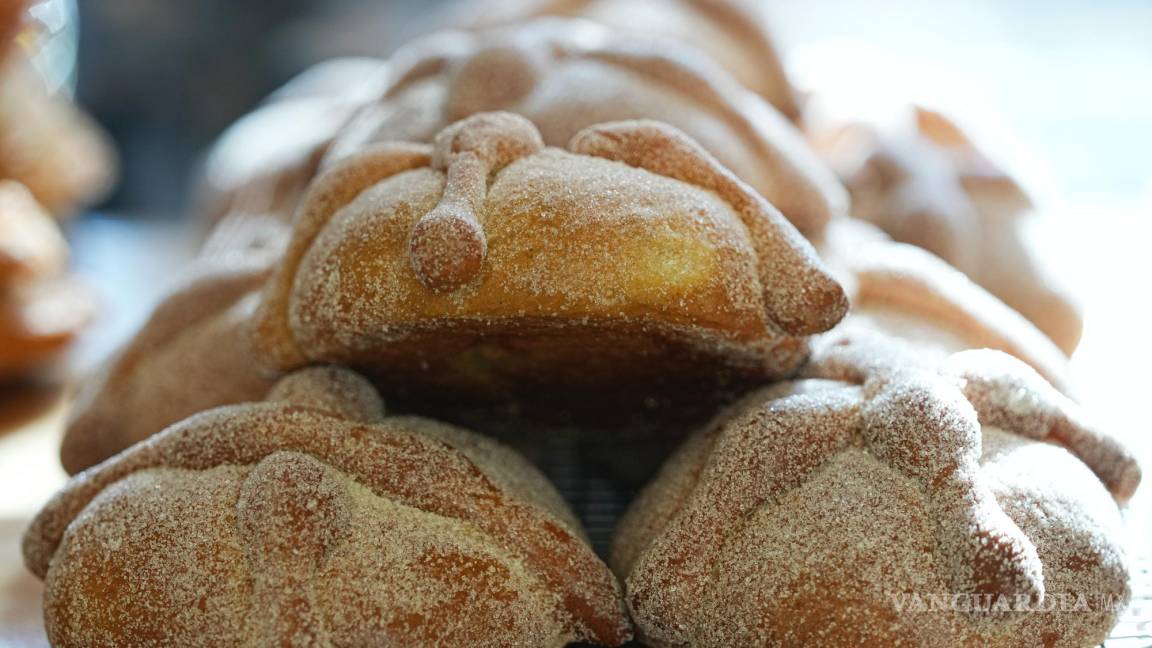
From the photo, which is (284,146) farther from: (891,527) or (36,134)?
(891,527)

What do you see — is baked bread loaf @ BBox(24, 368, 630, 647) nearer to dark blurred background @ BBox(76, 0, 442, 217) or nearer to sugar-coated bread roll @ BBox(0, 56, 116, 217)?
sugar-coated bread roll @ BBox(0, 56, 116, 217)

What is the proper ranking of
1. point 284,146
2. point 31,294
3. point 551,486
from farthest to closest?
point 31,294, point 284,146, point 551,486

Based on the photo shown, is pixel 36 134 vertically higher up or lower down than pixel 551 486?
lower down

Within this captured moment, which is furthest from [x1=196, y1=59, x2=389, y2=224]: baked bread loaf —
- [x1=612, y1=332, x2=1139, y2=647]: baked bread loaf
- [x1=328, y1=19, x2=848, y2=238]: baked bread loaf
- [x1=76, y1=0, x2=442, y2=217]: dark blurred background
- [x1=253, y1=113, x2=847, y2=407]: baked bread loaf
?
[x1=76, y1=0, x2=442, y2=217]: dark blurred background

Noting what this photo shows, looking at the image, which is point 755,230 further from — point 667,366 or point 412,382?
point 412,382

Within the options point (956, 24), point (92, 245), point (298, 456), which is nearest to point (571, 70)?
point (298, 456)

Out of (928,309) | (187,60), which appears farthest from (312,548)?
(187,60)
